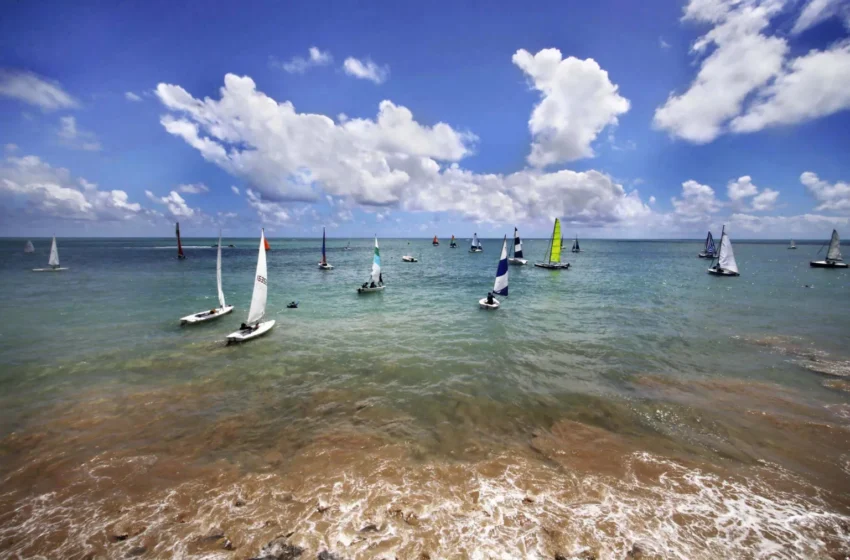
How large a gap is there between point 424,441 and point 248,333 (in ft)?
59.7

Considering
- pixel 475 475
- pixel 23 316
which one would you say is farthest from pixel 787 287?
pixel 23 316

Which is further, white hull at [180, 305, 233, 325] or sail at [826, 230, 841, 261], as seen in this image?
sail at [826, 230, 841, 261]

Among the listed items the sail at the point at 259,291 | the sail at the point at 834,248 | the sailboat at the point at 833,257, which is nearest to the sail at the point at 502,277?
the sail at the point at 259,291

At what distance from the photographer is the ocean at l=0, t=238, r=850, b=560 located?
886 centimetres

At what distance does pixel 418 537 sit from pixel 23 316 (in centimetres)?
4526

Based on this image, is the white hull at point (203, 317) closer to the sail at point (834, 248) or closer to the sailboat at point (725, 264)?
the sailboat at point (725, 264)

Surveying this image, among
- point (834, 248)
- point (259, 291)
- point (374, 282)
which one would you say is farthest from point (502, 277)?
point (834, 248)

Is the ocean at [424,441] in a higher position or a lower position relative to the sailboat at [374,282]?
lower

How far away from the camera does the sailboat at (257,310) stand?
81.2ft

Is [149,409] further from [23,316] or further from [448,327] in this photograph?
[23,316]

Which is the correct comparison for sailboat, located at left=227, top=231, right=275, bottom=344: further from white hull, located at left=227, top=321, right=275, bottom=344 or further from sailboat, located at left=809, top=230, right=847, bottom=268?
sailboat, located at left=809, top=230, right=847, bottom=268

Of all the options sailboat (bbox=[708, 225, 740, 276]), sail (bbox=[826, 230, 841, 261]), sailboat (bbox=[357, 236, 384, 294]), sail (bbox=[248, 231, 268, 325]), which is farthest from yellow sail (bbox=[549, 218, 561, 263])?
sail (bbox=[826, 230, 841, 261])

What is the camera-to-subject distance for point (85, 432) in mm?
13648

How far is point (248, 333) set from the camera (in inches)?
996
